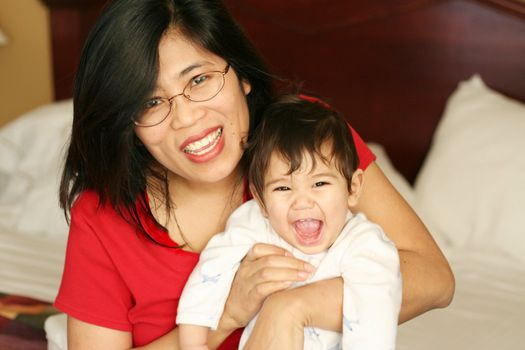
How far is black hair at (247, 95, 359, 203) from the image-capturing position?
146 centimetres

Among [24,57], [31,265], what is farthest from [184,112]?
[24,57]

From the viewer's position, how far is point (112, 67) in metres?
1.51

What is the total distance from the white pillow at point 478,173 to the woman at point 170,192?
0.83m

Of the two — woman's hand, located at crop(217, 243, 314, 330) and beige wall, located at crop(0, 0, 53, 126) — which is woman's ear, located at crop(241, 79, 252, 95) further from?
beige wall, located at crop(0, 0, 53, 126)

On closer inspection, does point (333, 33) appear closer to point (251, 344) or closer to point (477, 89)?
point (477, 89)

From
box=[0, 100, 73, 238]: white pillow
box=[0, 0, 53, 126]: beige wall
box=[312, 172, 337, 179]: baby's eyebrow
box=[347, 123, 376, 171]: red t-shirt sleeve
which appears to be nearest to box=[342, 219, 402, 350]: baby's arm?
box=[312, 172, 337, 179]: baby's eyebrow

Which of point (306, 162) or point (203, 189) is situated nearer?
point (306, 162)

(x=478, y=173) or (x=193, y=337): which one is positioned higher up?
(x=193, y=337)

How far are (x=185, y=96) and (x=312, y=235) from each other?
0.34 meters

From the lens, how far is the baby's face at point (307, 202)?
4.79 ft

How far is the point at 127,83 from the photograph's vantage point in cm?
150

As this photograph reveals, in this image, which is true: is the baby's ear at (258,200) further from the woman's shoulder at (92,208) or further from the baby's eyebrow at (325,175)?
the woman's shoulder at (92,208)

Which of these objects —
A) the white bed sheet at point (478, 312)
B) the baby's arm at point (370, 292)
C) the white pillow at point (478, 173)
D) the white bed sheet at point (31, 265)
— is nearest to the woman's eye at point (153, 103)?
the baby's arm at point (370, 292)

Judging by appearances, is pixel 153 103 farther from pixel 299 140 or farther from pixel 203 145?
pixel 299 140
